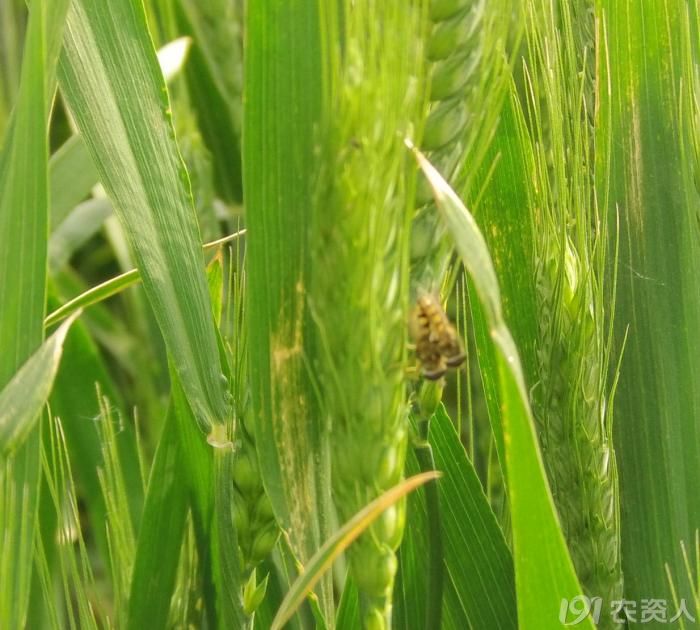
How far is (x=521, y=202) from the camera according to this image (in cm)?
68

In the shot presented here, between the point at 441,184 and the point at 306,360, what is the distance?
5.0 inches

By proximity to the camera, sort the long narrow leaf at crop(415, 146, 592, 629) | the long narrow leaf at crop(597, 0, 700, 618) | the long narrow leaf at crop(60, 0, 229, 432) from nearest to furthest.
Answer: the long narrow leaf at crop(415, 146, 592, 629) < the long narrow leaf at crop(60, 0, 229, 432) < the long narrow leaf at crop(597, 0, 700, 618)

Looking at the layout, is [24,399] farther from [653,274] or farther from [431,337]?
[653,274]

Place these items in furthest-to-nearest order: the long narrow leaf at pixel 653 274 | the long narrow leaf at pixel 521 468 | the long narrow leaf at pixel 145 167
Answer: the long narrow leaf at pixel 653 274 → the long narrow leaf at pixel 145 167 → the long narrow leaf at pixel 521 468

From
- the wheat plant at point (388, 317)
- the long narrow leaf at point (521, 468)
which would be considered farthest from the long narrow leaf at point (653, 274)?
the long narrow leaf at point (521, 468)

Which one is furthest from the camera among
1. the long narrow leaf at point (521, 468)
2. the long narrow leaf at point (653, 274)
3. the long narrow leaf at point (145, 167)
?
the long narrow leaf at point (653, 274)

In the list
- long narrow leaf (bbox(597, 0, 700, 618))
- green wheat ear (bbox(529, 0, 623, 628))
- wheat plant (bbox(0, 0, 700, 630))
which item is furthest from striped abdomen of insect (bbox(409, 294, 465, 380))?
long narrow leaf (bbox(597, 0, 700, 618))

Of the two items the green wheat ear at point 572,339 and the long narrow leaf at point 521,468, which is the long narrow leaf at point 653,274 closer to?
the green wheat ear at point 572,339

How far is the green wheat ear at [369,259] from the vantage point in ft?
1.44

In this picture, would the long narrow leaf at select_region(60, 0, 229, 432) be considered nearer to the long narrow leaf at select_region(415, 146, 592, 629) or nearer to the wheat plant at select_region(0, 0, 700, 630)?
the wheat plant at select_region(0, 0, 700, 630)

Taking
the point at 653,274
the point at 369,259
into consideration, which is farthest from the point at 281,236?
the point at 653,274

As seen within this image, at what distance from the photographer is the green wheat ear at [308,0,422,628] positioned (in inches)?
17.3

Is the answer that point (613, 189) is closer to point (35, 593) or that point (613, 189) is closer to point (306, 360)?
point (306, 360)

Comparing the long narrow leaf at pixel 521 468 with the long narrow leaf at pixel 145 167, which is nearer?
the long narrow leaf at pixel 521 468
